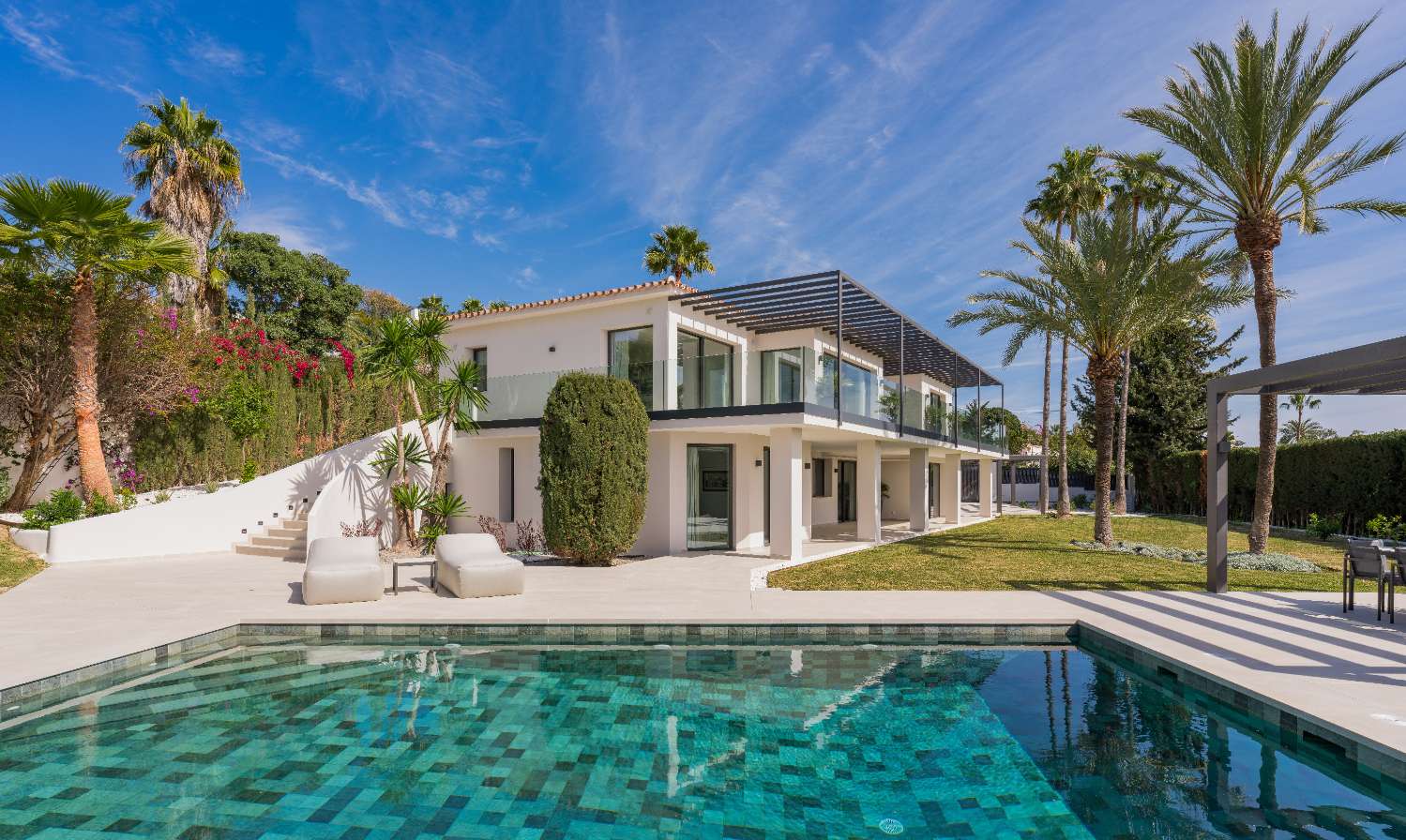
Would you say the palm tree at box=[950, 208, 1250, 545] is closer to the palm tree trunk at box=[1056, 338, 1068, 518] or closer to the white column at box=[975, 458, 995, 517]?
the palm tree trunk at box=[1056, 338, 1068, 518]

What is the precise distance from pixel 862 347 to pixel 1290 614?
46.1ft

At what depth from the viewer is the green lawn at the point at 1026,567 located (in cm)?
1153

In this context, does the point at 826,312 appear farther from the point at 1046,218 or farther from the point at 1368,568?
the point at 1046,218

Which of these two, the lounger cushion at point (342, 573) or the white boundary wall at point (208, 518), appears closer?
the lounger cushion at point (342, 573)

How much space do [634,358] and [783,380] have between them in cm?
397

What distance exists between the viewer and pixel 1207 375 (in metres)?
36.3

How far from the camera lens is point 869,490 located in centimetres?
1844

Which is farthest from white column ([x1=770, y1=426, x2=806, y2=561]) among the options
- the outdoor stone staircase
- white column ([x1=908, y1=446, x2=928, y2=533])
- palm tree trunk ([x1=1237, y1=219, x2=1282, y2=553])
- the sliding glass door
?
the outdoor stone staircase

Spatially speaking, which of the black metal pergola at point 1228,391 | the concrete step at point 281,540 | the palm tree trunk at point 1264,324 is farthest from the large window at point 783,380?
the concrete step at point 281,540

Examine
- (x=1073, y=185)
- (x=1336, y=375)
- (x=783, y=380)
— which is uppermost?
(x=1073, y=185)

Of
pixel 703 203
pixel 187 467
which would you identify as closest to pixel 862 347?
pixel 703 203

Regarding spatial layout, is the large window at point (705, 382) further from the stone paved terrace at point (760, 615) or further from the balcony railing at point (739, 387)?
the stone paved terrace at point (760, 615)

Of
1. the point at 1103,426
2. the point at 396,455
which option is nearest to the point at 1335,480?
the point at 1103,426

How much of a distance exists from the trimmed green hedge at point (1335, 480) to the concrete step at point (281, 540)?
29.0 m
